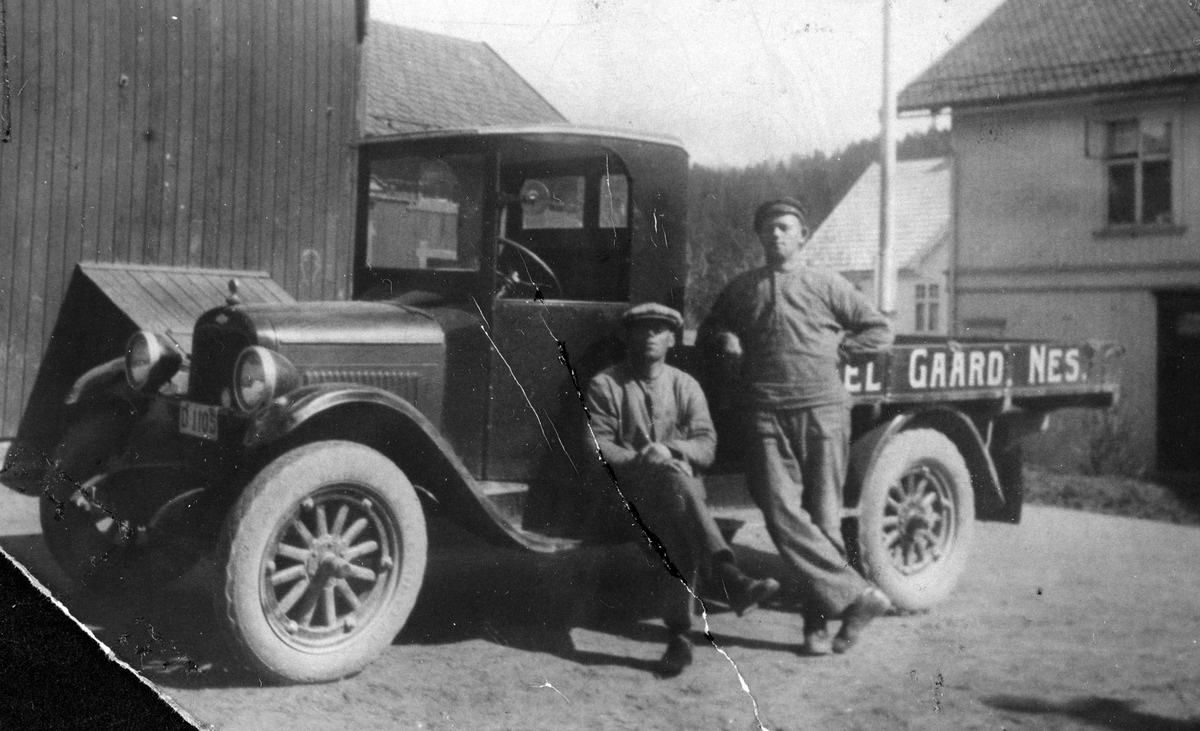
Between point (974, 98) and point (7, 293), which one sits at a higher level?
point (974, 98)

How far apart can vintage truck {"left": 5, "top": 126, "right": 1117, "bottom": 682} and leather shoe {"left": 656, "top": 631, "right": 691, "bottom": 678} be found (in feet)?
1.16

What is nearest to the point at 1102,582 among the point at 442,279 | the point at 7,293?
the point at 442,279

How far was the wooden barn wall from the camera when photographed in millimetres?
3283

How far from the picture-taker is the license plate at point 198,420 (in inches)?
106

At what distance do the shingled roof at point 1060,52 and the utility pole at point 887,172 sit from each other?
47 millimetres

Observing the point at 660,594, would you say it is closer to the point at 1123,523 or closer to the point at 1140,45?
the point at 1123,523

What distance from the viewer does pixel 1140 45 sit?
199 cm

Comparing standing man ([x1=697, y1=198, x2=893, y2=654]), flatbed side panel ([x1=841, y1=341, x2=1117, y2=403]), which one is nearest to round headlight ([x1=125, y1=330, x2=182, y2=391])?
standing man ([x1=697, y1=198, x2=893, y2=654])

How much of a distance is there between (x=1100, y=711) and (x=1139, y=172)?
112 cm

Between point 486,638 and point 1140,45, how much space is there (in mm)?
2112

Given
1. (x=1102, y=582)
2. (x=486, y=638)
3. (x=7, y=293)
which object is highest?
(x=7, y=293)

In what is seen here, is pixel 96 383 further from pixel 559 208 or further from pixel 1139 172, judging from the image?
pixel 1139 172

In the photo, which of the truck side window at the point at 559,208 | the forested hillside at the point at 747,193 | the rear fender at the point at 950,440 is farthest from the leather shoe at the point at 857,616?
the truck side window at the point at 559,208

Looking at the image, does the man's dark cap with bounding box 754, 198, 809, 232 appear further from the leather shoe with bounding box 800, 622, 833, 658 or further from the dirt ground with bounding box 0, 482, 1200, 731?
the leather shoe with bounding box 800, 622, 833, 658
